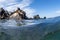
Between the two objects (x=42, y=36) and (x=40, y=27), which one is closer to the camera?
(x=42, y=36)

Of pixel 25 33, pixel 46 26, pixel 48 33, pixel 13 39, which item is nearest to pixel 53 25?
pixel 46 26

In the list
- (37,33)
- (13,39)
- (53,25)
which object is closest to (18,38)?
(13,39)

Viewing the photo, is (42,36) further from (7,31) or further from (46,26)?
(7,31)

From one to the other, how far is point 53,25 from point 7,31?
16.6 ft

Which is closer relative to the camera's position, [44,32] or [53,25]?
[44,32]

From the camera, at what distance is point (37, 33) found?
16.9 m

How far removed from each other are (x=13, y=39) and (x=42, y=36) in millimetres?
2875

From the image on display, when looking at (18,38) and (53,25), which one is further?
(53,25)

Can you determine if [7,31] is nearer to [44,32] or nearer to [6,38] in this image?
[6,38]

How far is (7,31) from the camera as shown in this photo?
59.5 ft

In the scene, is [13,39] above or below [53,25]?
below

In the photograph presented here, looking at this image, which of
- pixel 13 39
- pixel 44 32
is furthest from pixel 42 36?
pixel 13 39

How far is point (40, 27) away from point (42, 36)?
215 centimetres

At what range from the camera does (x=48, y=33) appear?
16719 mm
